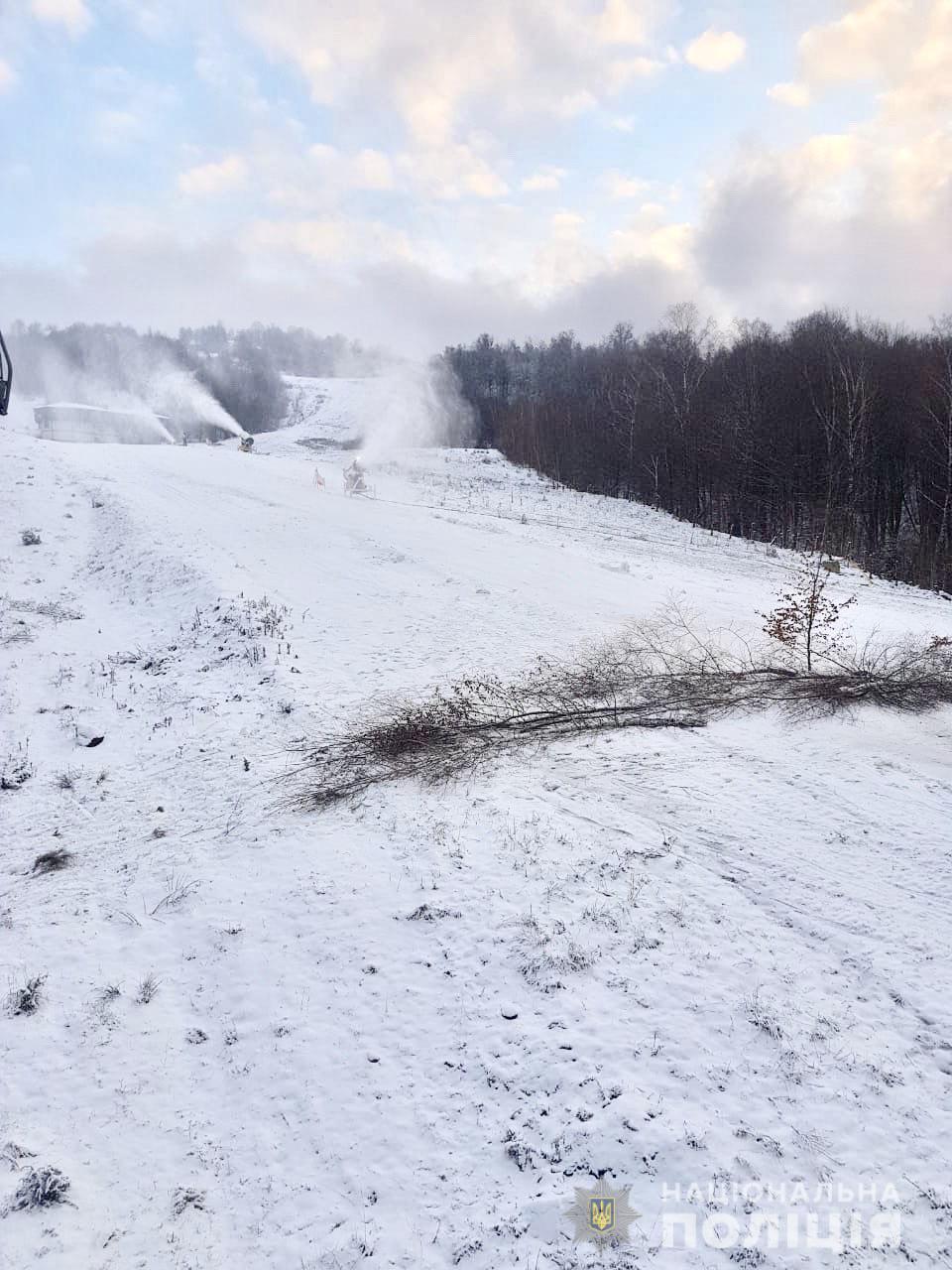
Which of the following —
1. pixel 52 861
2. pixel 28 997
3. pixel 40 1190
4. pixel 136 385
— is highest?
pixel 136 385

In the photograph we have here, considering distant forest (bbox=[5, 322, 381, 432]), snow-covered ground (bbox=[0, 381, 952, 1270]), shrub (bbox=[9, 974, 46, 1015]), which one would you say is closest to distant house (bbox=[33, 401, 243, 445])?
distant forest (bbox=[5, 322, 381, 432])

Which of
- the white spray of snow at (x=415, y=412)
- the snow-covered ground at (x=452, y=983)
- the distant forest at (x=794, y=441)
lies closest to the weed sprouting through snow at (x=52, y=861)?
the snow-covered ground at (x=452, y=983)

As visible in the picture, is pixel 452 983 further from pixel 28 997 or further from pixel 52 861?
pixel 52 861

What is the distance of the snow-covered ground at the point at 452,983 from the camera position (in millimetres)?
3385

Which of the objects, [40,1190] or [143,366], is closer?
[40,1190]

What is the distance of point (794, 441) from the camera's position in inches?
1459

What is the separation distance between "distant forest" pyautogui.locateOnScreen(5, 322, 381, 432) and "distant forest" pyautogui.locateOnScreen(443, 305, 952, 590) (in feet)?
209

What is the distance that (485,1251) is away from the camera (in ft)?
10.5

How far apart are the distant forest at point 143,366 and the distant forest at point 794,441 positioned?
63611 mm

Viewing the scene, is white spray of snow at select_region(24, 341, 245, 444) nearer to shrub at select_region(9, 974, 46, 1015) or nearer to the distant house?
the distant house

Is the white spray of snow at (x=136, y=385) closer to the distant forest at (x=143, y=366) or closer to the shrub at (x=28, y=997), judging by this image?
the distant forest at (x=143, y=366)

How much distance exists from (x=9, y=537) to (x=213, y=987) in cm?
1714

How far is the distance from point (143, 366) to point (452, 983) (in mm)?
120870

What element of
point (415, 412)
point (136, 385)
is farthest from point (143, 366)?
point (415, 412)
